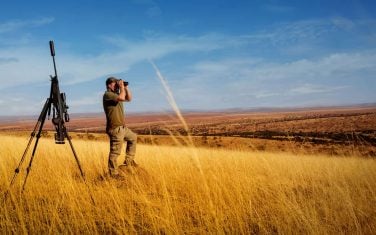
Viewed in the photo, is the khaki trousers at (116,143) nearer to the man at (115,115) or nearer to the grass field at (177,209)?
the man at (115,115)

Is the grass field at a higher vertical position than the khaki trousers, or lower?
lower

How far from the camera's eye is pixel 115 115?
6.57 m

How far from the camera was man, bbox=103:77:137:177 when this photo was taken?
21.0 feet

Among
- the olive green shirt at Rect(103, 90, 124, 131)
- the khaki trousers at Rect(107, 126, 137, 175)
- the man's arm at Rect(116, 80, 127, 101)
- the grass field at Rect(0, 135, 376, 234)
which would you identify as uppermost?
the man's arm at Rect(116, 80, 127, 101)

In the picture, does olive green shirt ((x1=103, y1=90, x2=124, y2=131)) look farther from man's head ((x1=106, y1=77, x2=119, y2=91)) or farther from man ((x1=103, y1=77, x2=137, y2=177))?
man's head ((x1=106, y1=77, x2=119, y2=91))

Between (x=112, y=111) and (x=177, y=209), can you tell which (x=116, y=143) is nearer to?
(x=112, y=111)

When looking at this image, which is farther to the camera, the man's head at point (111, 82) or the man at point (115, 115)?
the man's head at point (111, 82)

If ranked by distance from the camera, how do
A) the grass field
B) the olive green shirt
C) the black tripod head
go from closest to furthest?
the grass field → the black tripod head → the olive green shirt

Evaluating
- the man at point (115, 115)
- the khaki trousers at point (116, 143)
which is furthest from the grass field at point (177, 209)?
the man at point (115, 115)

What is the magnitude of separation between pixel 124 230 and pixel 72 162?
16.3 ft

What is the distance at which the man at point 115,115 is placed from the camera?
252 inches

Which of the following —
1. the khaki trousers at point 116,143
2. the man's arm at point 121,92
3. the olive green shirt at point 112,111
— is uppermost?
the man's arm at point 121,92

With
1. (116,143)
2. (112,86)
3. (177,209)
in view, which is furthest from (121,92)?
(177,209)

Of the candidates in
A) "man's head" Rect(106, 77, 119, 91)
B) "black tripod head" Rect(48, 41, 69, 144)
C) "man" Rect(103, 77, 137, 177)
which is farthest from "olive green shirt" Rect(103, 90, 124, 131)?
"black tripod head" Rect(48, 41, 69, 144)
